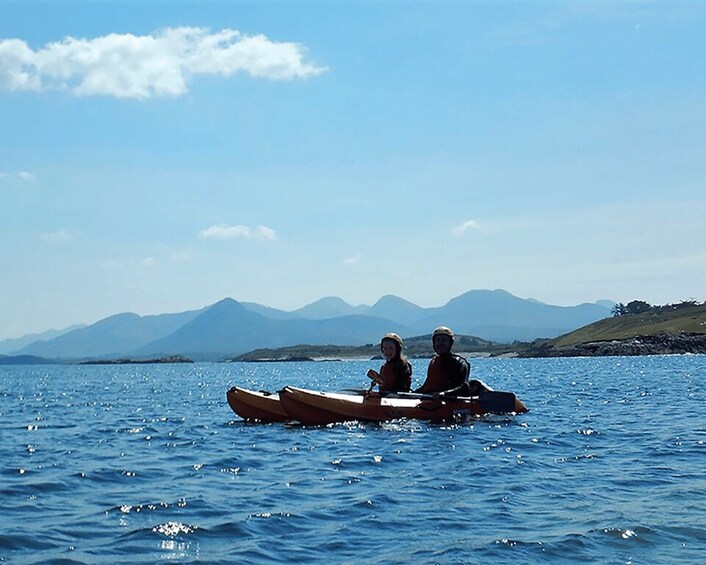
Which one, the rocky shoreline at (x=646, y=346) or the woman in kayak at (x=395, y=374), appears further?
the rocky shoreline at (x=646, y=346)

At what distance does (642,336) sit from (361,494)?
14222cm

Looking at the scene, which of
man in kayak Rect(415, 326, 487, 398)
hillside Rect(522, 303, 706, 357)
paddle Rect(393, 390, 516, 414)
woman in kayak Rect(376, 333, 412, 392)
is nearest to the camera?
paddle Rect(393, 390, 516, 414)

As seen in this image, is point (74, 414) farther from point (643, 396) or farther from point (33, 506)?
point (643, 396)

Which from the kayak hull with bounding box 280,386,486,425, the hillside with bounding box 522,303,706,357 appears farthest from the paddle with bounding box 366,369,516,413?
the hillside with bounding box 522,303,706,357

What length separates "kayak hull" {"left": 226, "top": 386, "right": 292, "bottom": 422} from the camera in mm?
25406

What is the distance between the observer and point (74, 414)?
32969 millimetres

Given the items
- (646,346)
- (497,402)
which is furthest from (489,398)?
(646,346)

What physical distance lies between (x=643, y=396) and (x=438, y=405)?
17130 mm

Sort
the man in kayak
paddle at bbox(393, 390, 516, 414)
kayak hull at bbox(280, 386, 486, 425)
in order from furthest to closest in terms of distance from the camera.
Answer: the man in kayak < paddle at bbox(393, 390, 516, 414) < kayak hull at bbox(280, 386, 486, 425)

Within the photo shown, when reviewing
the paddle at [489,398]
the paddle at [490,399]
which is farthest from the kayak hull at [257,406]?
the paddle at [490,399]

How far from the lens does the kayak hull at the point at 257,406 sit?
2541 centimetres

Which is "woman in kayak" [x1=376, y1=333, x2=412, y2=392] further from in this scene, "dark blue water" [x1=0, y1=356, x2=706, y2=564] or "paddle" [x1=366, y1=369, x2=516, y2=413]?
"dark blue water" [x1=0, y1=356, x2=706, y2=564]

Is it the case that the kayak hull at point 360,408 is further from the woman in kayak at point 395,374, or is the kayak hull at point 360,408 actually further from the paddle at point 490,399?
the woman in kayak at point 395,374

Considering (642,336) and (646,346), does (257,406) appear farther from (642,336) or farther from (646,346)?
(642,336)
